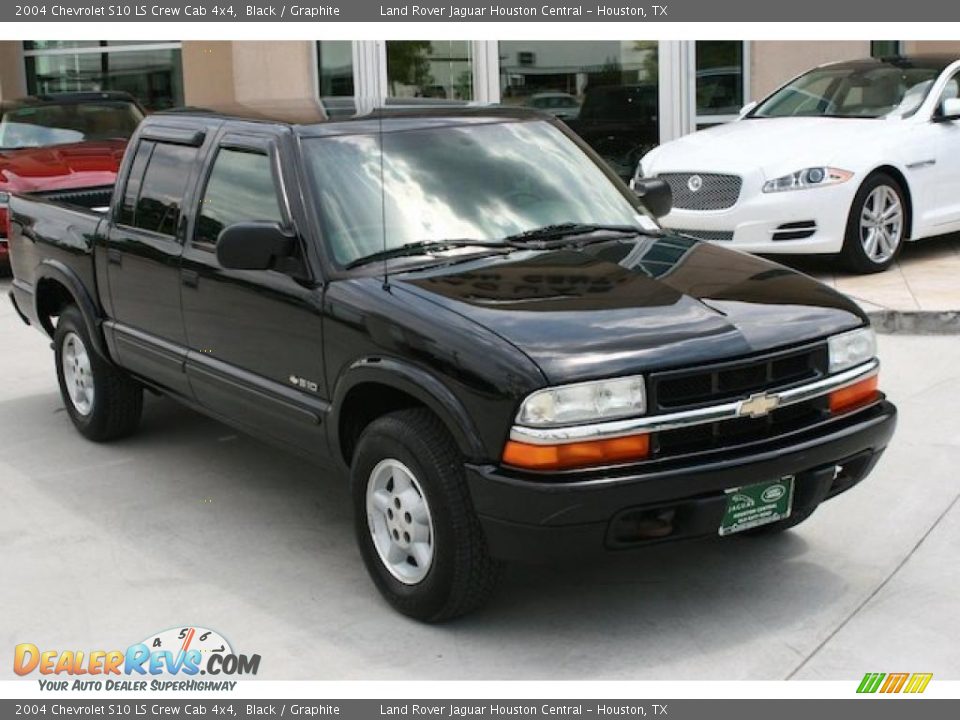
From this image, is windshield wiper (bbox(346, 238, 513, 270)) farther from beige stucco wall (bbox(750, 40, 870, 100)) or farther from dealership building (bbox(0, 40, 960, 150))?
beige stucco wall (bbox(750, 40, 870, 100))

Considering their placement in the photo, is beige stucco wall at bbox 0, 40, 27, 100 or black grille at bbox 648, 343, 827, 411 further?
beige stucco wall at bbox 0, 40, 27, 100

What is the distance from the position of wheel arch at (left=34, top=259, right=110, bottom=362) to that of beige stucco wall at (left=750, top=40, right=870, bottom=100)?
8573 mm

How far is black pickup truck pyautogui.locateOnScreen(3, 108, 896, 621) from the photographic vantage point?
429cm

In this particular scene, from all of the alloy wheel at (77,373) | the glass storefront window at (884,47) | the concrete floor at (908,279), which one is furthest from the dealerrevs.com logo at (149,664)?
the glass storefront window at (884,47)

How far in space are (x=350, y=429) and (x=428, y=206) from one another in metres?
0.91

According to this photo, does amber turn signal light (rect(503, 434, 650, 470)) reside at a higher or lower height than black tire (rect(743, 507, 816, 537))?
higher

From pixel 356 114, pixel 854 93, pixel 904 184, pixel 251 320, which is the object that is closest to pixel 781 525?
pixel 251 320

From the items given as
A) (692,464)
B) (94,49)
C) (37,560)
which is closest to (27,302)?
(37,560)

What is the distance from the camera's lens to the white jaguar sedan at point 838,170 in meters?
9.68

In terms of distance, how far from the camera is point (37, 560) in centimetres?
553

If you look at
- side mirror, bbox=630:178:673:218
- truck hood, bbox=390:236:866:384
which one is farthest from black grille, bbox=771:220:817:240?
truck hood, bbox=390:236:866:384

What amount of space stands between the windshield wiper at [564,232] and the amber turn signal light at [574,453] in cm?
124

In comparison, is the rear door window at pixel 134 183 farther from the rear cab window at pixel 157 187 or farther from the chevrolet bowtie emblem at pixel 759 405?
the chevrolet bowtie emblem at pixel 759 405

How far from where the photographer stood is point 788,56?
13.9m
